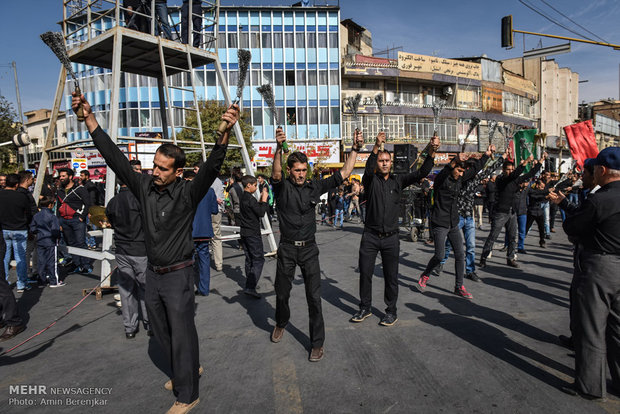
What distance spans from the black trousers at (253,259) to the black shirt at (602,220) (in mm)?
4494

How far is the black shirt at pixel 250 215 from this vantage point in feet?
21.4

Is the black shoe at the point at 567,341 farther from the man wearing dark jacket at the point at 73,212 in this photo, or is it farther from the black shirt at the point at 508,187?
the man wearing dark jacket at the point at 73,212

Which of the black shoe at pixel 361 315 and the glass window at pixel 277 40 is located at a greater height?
the glass window at pixel 277 40

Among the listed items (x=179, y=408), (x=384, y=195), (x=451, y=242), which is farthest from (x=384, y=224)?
(x=179, y=408)

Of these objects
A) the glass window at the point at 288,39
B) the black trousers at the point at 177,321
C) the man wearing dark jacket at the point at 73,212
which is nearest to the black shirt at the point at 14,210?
the man wearing dark jacket at the point at 73,212

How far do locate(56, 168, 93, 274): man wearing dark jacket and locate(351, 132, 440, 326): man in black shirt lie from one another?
6848mm

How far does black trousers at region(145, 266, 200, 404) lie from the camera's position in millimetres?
3084

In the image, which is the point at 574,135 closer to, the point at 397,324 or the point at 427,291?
the point at 427,291

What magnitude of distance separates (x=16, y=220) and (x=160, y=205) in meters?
5.60

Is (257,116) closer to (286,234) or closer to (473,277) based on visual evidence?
(473,277)

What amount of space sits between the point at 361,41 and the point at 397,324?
4299cm

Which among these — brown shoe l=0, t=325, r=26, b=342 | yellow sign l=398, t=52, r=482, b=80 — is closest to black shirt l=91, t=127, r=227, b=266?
brown shoe l=0, t=325, r=26, b=342

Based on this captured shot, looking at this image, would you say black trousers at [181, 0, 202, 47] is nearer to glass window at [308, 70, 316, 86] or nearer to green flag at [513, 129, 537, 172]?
green flag at [513, 129, 537, 172]

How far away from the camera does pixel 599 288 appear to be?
307 cm
